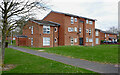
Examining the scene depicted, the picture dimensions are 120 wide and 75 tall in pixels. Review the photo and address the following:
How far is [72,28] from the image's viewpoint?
2888 centimetres

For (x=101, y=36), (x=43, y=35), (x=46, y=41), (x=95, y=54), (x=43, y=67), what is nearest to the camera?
(x=43, y=67)

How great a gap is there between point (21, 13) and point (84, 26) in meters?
27.2

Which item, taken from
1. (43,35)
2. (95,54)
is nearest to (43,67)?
(95,54)

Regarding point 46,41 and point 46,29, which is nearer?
point 46,41

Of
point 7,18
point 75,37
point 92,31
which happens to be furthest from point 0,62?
point 92,31

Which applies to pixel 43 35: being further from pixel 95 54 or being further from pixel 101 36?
pixel 101 36

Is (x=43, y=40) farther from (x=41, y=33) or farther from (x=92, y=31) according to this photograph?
(x=92, y=31)

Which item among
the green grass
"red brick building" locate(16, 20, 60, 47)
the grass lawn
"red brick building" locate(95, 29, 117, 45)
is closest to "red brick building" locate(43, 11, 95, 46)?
"red brick building" locate(16, 20, 60, 47)

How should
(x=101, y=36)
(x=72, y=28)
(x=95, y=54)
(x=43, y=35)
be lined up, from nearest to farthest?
(x=95, y=54) → (x=43, y=35) → (x=72, y=28) → (x=101, y=36)

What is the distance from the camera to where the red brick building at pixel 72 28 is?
27.3 metres

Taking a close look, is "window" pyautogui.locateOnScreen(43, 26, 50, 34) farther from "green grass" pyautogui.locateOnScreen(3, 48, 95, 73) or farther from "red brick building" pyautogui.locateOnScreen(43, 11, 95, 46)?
"green grass" pyautogui.locateOnScreen(3, 48, 95, 73)

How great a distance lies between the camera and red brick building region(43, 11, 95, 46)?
27.3 meters

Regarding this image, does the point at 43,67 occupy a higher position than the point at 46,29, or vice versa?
the point at 46,29

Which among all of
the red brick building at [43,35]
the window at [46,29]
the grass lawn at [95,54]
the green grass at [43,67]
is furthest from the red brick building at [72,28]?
the green grass at [43,67]
